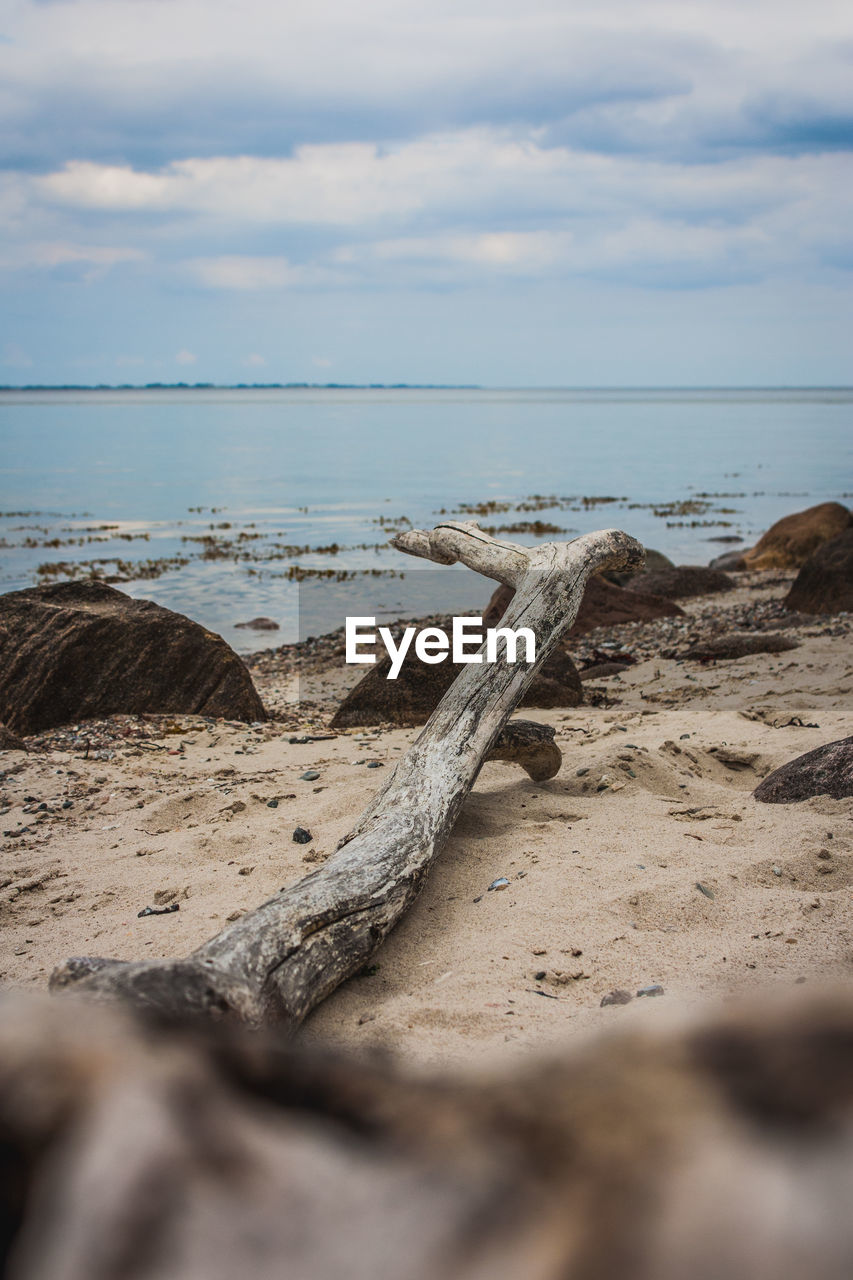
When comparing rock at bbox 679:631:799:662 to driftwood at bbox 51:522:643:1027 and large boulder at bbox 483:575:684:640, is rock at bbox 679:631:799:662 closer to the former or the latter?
large boulder at bbox 483:575:684:640

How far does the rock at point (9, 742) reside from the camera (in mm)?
6402

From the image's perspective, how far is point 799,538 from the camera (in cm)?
1734

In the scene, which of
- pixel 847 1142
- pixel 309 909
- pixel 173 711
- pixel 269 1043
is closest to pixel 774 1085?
pixel 847 1142

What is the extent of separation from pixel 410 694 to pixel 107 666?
2615 mm

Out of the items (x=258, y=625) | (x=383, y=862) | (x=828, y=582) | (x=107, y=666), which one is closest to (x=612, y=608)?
(x=828, y=582)

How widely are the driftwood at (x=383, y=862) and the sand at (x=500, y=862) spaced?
0.19 meters

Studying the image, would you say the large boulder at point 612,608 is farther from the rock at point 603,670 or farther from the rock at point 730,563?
the rock at point 730,563

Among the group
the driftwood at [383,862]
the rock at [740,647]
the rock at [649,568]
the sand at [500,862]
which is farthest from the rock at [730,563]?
the driftwood at [383,862]

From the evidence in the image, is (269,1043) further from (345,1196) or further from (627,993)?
(627,993)

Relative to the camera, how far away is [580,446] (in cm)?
5722

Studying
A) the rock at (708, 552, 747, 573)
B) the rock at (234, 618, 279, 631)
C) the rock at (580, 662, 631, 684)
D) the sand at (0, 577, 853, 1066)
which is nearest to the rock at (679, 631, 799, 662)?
the rock at (580, 662, 631, 684)

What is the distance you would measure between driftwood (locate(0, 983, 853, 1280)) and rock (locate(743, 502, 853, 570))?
1755 centimetres

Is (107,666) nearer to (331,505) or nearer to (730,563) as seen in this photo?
(730,563)

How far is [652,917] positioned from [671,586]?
12017 mm
